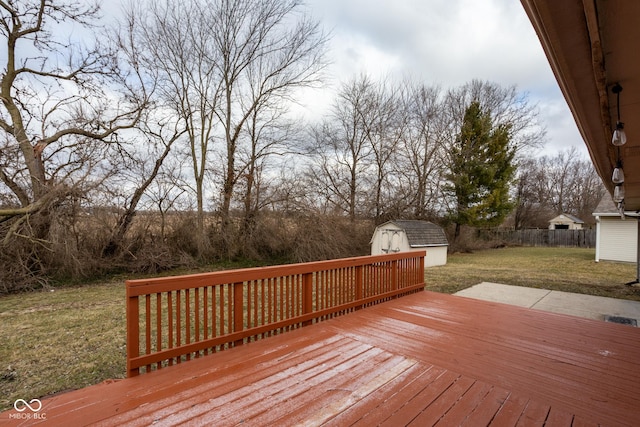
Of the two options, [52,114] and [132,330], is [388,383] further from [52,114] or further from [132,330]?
[52,114]

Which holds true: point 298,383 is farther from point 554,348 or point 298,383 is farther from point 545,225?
point 545,225

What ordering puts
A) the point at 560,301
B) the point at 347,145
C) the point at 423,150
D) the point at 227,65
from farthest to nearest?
the point at 423,150, the point at 347,145, the point at 227,65, the point at 560,301

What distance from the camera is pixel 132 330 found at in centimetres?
220

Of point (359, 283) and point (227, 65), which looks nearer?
point (359, 283)

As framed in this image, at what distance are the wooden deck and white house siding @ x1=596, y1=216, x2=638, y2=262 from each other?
1274cm

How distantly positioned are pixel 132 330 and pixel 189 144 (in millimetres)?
9804

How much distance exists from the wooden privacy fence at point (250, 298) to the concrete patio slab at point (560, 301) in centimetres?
158

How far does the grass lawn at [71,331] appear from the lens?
9.70ft

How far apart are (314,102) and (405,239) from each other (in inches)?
273

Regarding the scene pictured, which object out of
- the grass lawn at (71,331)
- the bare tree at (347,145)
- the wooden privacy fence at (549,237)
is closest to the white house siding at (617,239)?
the grass lawn at (71,331)

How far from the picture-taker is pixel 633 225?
1251 cm

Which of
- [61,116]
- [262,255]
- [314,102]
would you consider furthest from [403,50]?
[61,116]

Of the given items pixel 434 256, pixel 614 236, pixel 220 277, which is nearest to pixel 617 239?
pixel 614 236

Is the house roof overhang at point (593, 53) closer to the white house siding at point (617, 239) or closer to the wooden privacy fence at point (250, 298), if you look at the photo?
the wooden privacy fence at point (250, 298)
